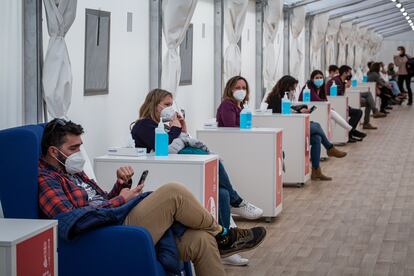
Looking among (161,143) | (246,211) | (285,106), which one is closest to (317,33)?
(285,106)

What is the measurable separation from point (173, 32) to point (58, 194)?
4.13 metres

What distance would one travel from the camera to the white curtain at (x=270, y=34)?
12391mm

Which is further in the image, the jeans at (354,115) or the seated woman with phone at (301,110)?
the jeans at (354,115)

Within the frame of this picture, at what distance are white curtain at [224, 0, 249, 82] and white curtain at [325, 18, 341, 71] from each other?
9301 mm

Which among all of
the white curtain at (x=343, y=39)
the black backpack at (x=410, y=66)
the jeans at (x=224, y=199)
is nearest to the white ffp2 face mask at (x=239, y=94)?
the jeans at (x=224, y=199)

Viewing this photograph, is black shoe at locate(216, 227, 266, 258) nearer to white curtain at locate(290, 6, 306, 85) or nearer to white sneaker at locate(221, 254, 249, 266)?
white sneaker at locate(221, 254, 249, 266)

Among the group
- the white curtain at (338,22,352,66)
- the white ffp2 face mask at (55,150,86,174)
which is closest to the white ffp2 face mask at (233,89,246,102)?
the white ffp2 face mask at (55,150,86,174)

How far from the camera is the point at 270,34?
1260cm

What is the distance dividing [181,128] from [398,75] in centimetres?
2166

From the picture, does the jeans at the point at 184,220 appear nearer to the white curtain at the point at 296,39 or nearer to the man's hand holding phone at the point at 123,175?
the man's hand holding phone at the point at 123,175

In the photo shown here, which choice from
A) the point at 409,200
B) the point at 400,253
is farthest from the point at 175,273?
the point at 409,200

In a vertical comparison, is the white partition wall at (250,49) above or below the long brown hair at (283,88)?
above

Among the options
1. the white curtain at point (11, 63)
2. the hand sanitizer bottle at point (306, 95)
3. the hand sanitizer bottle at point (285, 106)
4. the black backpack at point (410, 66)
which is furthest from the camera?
the black backpack at point (410, 66)

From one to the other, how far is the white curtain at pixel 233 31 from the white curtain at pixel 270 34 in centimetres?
190
